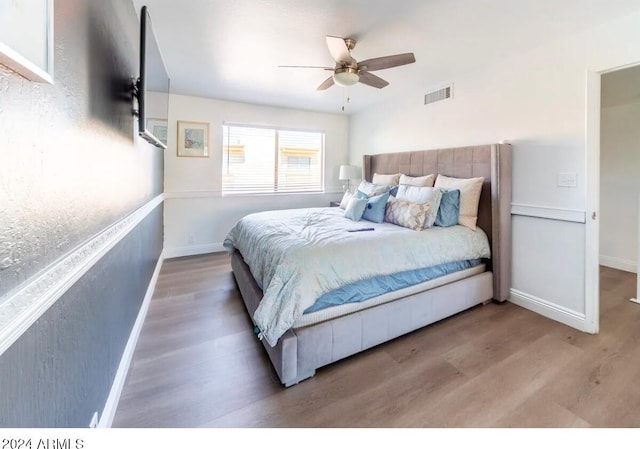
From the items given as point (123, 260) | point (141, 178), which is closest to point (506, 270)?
point (123, 260)

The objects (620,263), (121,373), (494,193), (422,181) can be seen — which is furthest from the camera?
(620,263)

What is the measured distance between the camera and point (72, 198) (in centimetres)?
101

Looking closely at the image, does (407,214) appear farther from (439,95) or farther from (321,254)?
(439,95)

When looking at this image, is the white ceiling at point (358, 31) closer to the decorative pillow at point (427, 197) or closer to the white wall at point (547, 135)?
the white wall at point (547, 135)

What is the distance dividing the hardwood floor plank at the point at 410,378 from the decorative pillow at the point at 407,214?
91 centimetres

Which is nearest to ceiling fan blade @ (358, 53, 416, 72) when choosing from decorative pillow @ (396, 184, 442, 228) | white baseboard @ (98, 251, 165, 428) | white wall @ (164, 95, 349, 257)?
decorative pillow @ (396, 184, 442, 228)

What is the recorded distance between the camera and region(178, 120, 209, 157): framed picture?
4.17 meters

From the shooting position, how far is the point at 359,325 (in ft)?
6.30

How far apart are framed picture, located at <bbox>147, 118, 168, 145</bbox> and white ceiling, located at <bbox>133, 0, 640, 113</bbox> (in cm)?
75

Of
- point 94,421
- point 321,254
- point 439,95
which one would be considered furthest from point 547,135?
point 94,421

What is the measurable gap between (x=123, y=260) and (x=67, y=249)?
889mm

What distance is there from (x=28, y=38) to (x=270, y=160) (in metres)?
4.25

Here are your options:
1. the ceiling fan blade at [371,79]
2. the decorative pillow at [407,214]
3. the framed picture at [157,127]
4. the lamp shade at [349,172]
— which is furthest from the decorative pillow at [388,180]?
the framed picture at [157,127]

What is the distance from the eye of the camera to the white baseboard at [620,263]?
360 cm
